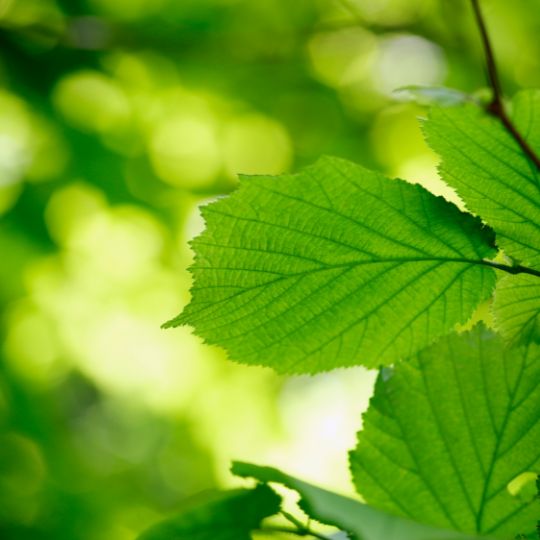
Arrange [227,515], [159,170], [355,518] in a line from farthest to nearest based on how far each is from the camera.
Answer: [159,170]
[227,515]
[355,518]

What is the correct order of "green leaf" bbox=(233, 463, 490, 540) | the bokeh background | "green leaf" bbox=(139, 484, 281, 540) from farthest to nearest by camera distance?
the bokeh background, "green leaf" bbox=(139, 484, 281, 540), "green leaf" bbox=(233, 463, 490, 540)

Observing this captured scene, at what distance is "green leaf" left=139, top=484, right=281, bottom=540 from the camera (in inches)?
23.9

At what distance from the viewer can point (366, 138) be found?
461cm

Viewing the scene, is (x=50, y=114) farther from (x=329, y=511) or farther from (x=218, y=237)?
(x=329, y=511)

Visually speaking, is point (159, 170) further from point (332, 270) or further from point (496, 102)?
point (496, 102)

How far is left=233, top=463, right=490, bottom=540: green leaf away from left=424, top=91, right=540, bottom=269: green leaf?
0.28m

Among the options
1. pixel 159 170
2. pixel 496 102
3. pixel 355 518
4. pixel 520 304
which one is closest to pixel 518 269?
pixel 520 304

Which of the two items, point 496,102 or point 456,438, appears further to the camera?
point 456,438

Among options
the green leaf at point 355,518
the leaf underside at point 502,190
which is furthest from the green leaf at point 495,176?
the green leaf at point 355,518

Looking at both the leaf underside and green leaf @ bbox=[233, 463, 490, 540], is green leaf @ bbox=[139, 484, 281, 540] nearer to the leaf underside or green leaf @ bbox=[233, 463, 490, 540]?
green leaf @ bbox=[233, 463, 490, 540]

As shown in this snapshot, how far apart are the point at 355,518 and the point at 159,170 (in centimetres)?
414

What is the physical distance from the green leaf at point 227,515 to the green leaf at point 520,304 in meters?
0.25

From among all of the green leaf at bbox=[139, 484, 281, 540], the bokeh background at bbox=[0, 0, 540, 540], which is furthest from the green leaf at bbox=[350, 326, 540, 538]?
the bokeh background at bbox=[0, 0, 540, 540]

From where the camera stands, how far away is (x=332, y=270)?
2.28 ft
